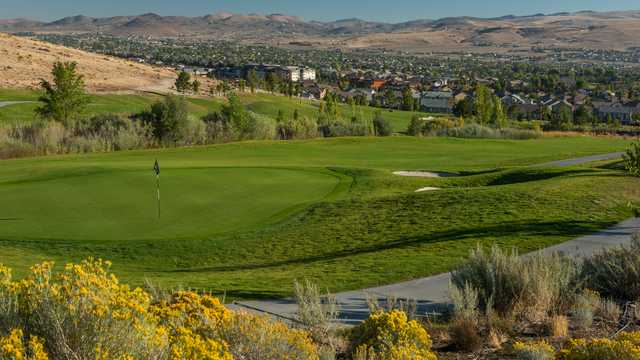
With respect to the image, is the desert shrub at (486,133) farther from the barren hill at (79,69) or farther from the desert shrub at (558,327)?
the barren hill at (79,69)

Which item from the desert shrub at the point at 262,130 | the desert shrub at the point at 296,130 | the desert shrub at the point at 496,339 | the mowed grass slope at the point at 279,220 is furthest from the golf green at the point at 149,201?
the desert shrub at the point at 296,130

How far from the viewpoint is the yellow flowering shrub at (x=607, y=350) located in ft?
21.5

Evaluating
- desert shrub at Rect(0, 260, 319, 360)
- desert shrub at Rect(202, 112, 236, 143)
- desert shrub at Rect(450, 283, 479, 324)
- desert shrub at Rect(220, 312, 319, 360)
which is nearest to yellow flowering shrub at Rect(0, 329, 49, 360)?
desert shrub at Rect(0, 260, 319, 360)

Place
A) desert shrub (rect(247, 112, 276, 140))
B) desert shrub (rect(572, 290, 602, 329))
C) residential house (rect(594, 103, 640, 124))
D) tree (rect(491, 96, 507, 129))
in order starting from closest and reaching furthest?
desert shrub (rect(572, 290, 602, 329)) < desert shrub (rect(247, 112, 276, 140)) < tree (rect(491, 96, 507, 129)) < residential house (rect(594, 103, 640, 124))

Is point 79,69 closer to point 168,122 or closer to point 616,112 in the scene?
point 168,122

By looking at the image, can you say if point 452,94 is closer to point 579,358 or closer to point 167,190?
point 167,190

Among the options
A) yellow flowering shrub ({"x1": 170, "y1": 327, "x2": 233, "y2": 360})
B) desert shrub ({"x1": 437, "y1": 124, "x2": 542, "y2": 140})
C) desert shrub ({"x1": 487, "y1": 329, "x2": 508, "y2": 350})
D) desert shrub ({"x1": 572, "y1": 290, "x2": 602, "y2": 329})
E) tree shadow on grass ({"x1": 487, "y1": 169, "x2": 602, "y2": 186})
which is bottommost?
desert shrub ({"x1": 437, "y1": 124, "x2": 542, "y2": 140})

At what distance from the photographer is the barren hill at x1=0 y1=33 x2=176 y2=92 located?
280ft

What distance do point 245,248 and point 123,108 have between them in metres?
57.1

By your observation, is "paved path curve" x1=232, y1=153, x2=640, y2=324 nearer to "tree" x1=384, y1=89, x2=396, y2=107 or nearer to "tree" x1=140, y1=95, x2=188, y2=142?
"tree" x1=140, y1=95, x2=188, y2=142

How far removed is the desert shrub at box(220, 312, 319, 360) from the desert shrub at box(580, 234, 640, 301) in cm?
533

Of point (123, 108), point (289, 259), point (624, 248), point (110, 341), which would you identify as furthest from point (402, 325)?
point (123, 108)

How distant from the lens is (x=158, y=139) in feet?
142

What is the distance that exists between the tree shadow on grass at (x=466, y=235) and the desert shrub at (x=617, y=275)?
3.15 m
